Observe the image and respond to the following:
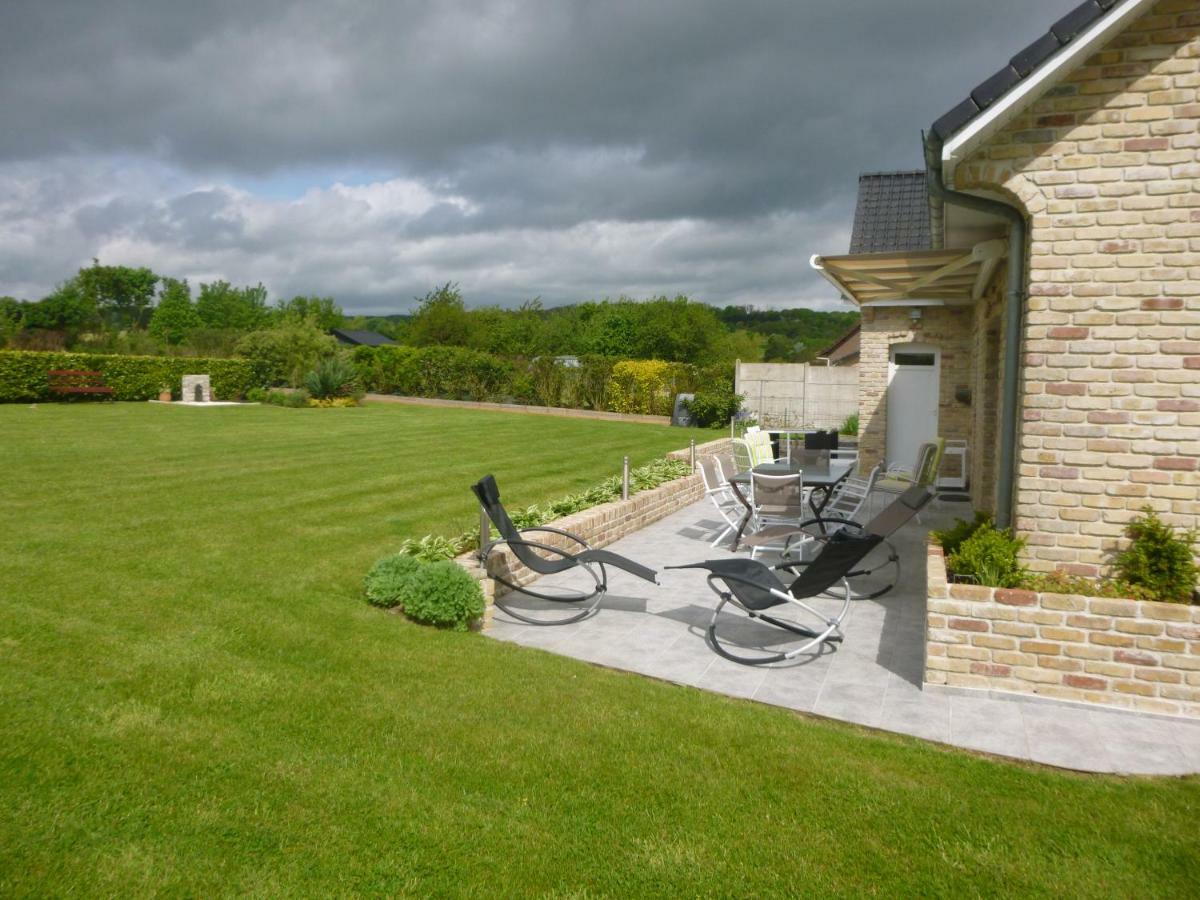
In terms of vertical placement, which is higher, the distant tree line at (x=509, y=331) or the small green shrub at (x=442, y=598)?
the distant tree line at (x=509, y=331)

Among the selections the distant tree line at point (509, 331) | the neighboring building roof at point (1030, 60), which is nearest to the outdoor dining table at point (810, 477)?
the neighboring building roof at point (1030, 60)

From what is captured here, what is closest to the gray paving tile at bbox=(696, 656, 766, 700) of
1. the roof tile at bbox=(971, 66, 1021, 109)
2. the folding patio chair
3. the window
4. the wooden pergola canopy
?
the folding patio chair

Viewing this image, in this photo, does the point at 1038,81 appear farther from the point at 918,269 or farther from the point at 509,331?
the point at 509,331

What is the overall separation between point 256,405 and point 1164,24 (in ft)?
85.0

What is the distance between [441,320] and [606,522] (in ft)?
133

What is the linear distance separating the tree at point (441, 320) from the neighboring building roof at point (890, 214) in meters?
33.6

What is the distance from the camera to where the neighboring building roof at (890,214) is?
14719mm

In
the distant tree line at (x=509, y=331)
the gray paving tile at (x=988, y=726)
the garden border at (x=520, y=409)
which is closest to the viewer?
the gray paving tile at (x=988, y=726)

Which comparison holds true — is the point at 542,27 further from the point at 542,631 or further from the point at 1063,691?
the point at 1063,691

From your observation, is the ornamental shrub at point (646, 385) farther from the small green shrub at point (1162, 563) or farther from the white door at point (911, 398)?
the small green shrub at point (1162, 563)

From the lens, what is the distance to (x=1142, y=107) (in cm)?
477

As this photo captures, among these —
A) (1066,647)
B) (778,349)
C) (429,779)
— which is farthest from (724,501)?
(778,349)

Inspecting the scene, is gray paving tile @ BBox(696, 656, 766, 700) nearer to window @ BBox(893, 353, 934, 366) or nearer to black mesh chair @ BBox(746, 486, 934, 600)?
black mesh chair @ BBox(746, 486, 934, 600)

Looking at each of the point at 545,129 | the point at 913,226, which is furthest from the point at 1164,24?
the point at 545,129
